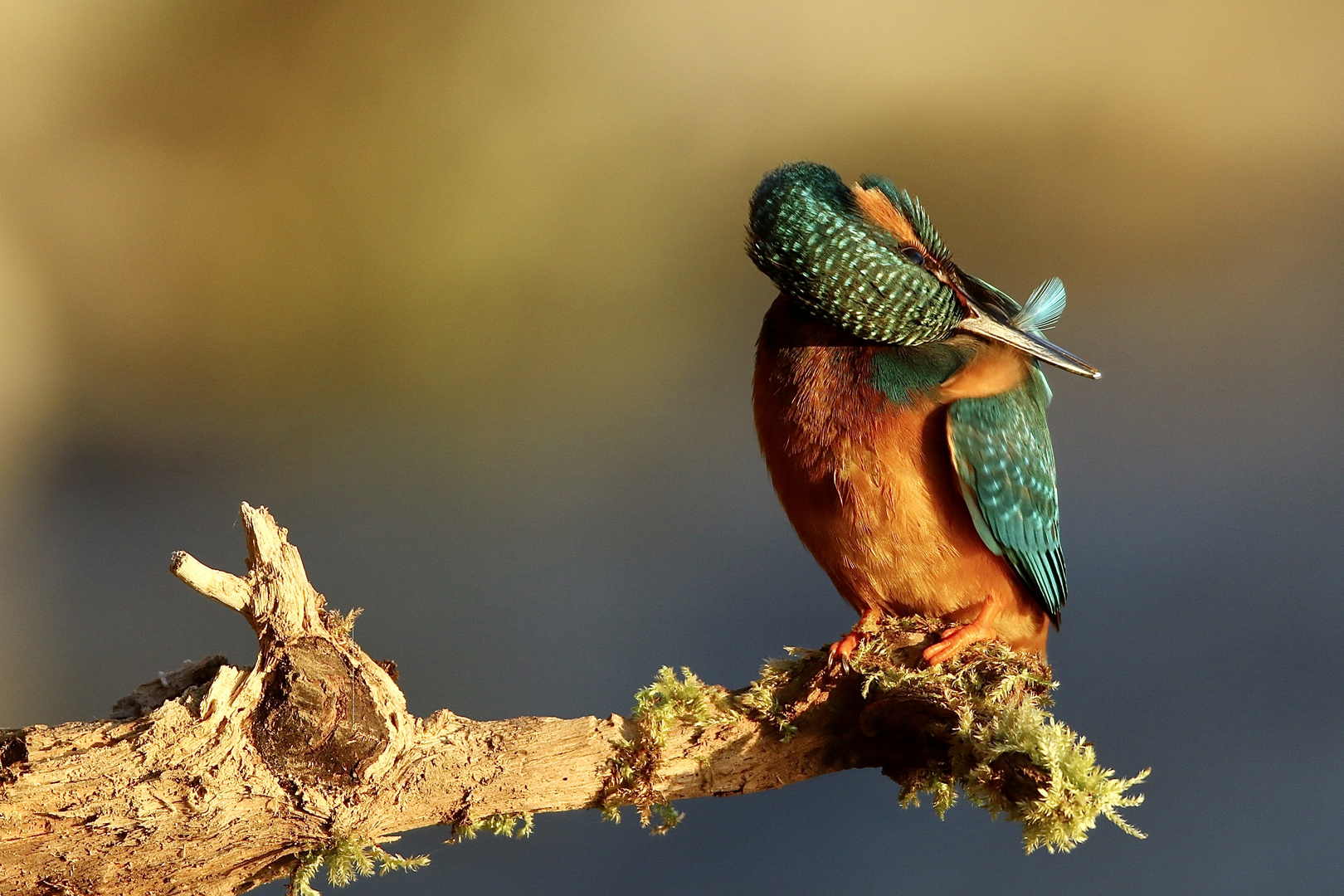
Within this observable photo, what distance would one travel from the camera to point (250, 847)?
4.39 feet

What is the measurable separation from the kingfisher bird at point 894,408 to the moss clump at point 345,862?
62 cm

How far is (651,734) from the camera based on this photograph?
1487mm

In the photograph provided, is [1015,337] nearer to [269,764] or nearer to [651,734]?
[651,734]

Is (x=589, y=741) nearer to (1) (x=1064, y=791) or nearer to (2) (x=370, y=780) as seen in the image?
(2) (x=370, y=780)

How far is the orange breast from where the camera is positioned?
5.45ft

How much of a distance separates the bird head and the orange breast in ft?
0.32

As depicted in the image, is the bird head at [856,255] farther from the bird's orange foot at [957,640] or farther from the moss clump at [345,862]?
the moss clump at [345,862]

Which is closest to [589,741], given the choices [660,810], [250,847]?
[660,810]

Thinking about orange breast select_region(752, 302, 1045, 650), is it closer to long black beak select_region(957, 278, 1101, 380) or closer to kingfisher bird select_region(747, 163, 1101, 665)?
kingfisher bird select_region(747, 163, 1101, 665)

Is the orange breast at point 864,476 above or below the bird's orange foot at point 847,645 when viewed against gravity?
above

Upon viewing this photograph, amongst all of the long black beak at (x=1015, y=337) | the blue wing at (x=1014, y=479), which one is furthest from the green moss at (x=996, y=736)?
the long black beak at (x=1015, y=337)

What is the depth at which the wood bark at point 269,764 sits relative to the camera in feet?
4.14

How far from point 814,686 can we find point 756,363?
53 cm

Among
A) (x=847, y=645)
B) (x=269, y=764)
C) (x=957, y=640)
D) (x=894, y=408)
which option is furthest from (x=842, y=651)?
(x=269, y=764)
